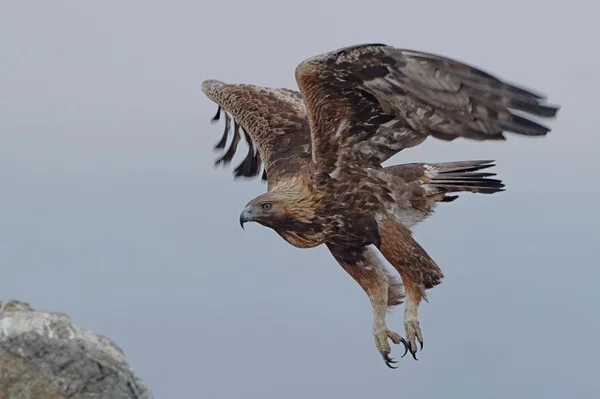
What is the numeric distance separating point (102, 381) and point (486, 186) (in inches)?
180

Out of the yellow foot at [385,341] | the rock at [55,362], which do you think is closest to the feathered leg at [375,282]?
the yellow foot at [385,341]

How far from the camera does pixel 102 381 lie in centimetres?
770

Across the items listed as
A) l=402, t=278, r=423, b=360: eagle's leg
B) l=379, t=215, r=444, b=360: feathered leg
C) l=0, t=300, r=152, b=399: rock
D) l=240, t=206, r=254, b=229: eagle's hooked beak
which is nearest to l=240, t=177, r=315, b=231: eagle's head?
l=240, t=206, r=254, b=229: eagle's hooked beak

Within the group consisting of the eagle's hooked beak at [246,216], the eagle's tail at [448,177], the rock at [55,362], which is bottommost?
the rock at [55,362]

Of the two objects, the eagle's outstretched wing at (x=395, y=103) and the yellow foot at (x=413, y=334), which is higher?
the eagle's outstretched wing at (x=395, y=103)

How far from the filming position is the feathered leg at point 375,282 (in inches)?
432

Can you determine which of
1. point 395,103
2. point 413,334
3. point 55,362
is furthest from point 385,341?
point 55,362

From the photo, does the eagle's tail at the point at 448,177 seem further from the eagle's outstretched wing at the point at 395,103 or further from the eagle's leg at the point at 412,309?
the eagle's leg at the point at 412,309

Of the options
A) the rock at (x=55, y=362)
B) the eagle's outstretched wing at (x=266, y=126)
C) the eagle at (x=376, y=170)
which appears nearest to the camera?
the rock at (x=55, y=362)

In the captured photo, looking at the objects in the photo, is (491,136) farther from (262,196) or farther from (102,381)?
→ (102,381)

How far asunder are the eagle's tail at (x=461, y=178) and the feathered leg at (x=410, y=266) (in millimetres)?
618

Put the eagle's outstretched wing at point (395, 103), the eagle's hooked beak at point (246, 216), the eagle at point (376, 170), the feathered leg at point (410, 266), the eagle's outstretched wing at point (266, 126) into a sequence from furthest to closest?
the eagle's outstretched wing at point (266, 126), the eagle's hooked beak at point (246, 216), the feathered leg at point (410, 266), the eagle at point (376, 170), the eagle's outstretched wing at point (395, 103)

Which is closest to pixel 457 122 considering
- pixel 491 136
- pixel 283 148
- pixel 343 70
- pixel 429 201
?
pixel 491 136

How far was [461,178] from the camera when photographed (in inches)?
436
